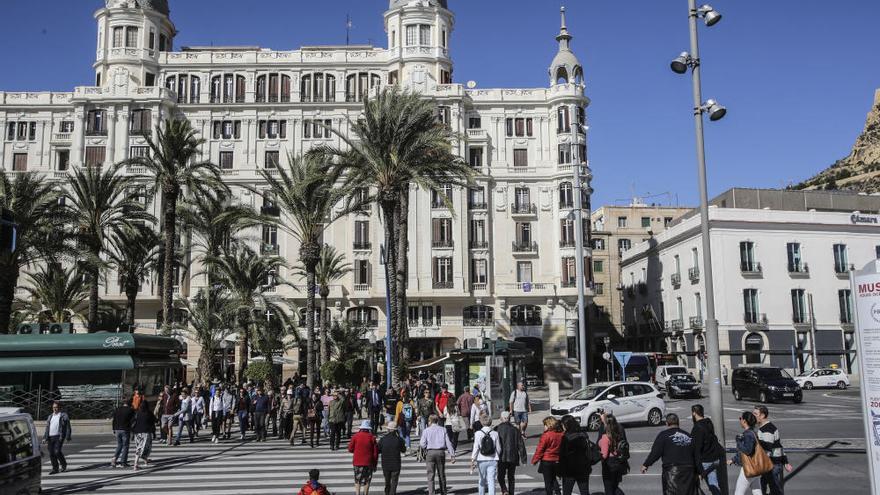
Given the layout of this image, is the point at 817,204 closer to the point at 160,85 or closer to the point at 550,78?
the point at 550,78

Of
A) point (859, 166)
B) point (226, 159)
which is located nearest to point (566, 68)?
point (226, 159)

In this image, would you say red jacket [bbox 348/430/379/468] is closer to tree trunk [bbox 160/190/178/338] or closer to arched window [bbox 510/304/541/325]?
tree trunk [bbox 160/190/178/338]

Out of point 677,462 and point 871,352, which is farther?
point 677,462

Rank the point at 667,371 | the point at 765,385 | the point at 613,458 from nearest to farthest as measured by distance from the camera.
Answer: the point at 613,458
the point at 765,385
the point at 667,371

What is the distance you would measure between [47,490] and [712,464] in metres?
12.7

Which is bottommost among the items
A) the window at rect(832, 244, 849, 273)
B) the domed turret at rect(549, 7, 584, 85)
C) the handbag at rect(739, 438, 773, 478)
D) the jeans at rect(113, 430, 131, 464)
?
the jeans at rect(113, 430, 131, 464)

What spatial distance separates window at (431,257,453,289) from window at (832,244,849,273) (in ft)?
95.9

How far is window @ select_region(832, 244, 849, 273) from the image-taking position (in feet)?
181

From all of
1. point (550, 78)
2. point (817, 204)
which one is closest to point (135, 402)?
point (550, 78)

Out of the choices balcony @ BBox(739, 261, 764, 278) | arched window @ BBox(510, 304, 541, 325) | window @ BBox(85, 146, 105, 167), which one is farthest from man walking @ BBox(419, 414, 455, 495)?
window @ BBox(85, 146, 105, 167)

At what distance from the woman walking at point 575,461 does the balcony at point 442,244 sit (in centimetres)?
4566

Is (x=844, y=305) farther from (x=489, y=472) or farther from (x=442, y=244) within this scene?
(x=489, y=472)

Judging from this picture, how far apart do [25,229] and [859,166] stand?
136473 millimetres

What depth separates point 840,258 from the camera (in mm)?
55312
